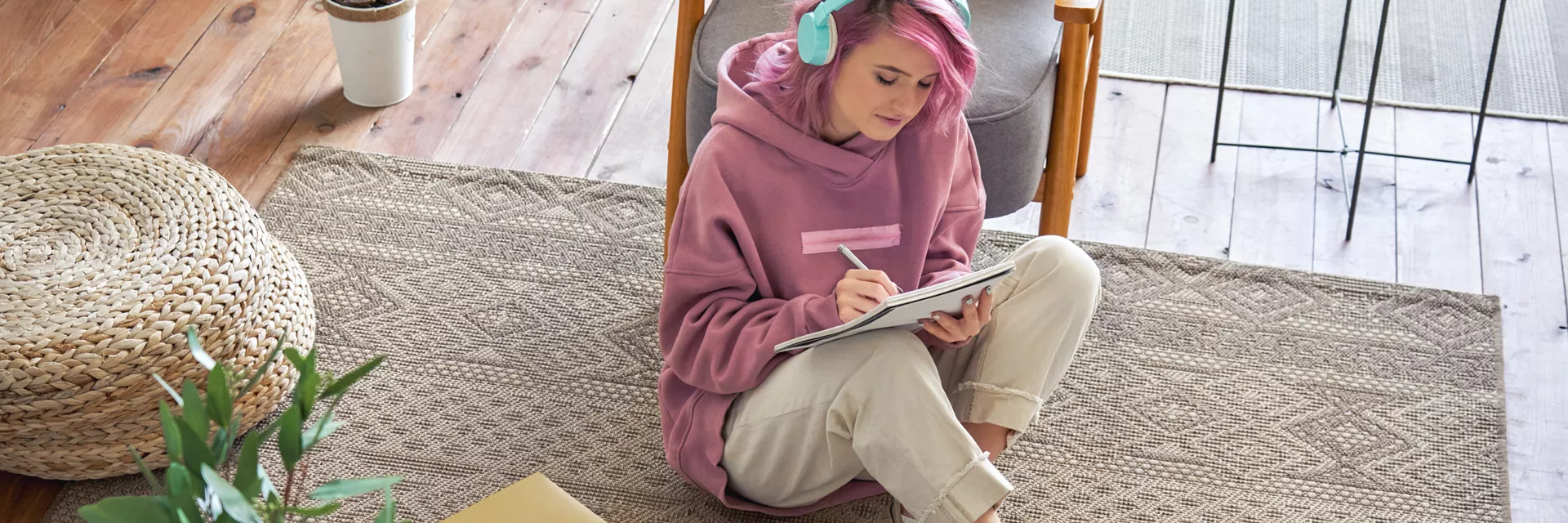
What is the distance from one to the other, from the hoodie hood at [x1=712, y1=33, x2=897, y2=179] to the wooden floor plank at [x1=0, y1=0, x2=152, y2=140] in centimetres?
152

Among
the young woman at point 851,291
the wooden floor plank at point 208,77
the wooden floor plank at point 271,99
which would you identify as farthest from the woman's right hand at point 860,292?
the wooden floor plank at point 208,77

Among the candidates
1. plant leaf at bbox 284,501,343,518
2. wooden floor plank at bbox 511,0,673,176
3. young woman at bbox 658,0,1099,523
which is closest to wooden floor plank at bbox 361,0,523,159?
wooden floor plank at bbox 511,0,673,176

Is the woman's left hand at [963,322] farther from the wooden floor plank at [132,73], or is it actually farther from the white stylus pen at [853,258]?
the wooden floor plank at [132,73]

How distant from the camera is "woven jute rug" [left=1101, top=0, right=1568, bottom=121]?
8.27 feet

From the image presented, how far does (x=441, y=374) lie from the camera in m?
1.91

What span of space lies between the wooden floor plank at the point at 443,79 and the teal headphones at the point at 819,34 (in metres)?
1.20

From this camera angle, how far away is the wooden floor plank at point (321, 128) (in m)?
2.30

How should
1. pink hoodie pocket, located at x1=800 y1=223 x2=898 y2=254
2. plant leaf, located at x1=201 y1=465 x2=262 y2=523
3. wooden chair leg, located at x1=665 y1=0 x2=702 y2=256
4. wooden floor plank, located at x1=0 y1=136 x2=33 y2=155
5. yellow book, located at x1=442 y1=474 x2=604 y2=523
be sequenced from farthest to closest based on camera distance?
wooden floor plank, located at x1=0 y1=136 x2=33 y2=155 < wooden chair leg, located at x1=665 y1=0 x2=702 y2=256 < pink hoodie pocket, located at x1=800 y1=223 x2=898 y2=254 < yellow book, located at x1=442 y1=474 x2=604 y2=523 < plant leaf, located at x1=201 y1=465 x2=262 y2=523

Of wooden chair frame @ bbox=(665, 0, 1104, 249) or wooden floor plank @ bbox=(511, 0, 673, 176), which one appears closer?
wooden chair frame @ bbox=(665, 0, 1104, 249)

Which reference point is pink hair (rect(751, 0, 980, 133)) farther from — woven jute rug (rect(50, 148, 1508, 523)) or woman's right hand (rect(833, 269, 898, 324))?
woven jute rug (rect(50, 148, 1508, 523))

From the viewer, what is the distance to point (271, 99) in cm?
250

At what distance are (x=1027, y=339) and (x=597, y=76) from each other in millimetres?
1338

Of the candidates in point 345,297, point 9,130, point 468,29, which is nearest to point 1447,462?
point 345,297

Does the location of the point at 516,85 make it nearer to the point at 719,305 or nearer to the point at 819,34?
the point at 719,305
